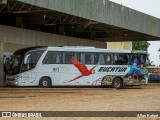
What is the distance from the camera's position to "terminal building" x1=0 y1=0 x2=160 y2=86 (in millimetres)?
32906

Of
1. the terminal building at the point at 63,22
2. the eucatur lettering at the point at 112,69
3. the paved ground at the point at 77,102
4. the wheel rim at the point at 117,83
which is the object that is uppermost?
the terminal building at the point at 63,22

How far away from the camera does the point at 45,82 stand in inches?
1247

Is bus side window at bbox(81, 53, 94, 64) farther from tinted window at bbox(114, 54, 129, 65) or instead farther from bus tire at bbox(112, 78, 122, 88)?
bus tire at bbox(112, 78, 122, 88)

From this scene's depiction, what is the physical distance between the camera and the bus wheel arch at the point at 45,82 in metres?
31.5

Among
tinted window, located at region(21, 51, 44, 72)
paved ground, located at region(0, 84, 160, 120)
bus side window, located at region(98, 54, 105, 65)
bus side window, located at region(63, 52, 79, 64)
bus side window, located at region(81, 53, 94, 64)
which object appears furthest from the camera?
bus side window, located at region(98, 54, 105, 65)

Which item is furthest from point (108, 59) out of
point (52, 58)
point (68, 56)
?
point (52, 58)

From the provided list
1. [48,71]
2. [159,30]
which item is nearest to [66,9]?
[48,71]

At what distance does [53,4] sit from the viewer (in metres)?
31.1

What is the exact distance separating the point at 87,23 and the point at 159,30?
11.6 metres

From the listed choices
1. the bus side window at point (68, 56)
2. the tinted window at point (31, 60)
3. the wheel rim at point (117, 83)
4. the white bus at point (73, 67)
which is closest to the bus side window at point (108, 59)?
the white bus at point (73, 67)

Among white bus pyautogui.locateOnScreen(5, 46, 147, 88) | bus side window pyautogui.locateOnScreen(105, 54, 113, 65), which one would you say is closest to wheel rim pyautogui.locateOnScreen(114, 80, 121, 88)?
white bus pyautogui.locateOnScreen(5, 46, 147, 88)

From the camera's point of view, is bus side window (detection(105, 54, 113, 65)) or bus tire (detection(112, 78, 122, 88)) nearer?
bus side window (detection(105, 54, 113, 65))

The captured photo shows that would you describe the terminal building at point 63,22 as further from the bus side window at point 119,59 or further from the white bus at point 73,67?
the bus side window at point 119,59

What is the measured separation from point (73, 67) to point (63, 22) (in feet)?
28.9
